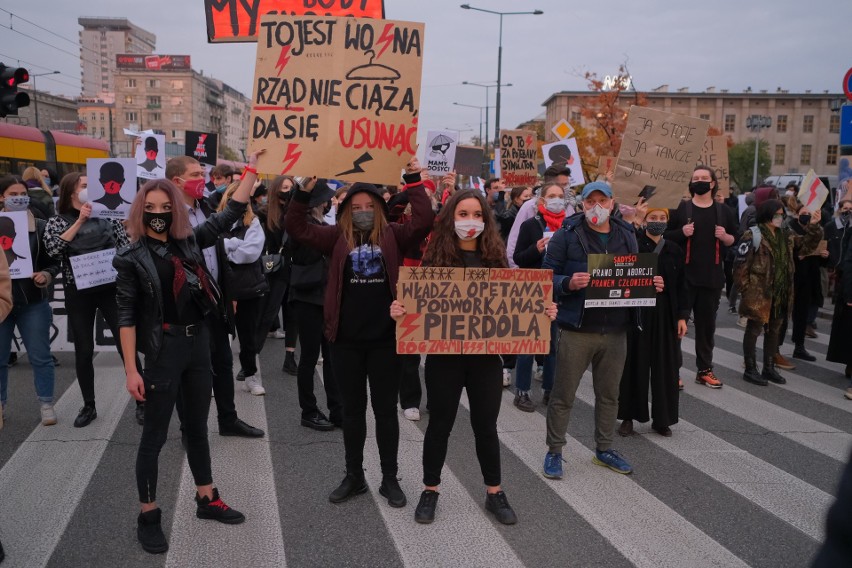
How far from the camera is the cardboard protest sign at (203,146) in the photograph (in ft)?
41.5

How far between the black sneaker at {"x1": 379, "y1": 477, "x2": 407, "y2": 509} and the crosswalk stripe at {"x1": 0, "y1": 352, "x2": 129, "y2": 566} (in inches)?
75.7

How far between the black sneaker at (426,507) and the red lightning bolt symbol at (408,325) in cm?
101

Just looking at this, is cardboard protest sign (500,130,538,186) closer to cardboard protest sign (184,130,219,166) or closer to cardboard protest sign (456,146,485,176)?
cardboard protest sign (456,146,485,176)

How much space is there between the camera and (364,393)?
451 centimetres

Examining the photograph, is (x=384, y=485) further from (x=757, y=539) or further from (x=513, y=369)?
(x=513, y=369)

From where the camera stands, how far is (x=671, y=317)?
6.02 metres

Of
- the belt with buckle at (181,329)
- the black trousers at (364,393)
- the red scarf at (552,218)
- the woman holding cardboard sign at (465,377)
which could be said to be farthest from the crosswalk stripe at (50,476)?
the red scarf at (552,218)

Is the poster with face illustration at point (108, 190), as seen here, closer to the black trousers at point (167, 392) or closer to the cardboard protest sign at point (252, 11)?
the black trousers at point (167, 392)

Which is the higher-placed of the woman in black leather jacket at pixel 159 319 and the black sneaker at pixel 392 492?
the woman in black leather jacket at pixel 159 319

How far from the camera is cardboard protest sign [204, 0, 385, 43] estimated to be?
8703 mm

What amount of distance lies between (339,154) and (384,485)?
220cm

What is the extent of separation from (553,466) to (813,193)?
621 cm

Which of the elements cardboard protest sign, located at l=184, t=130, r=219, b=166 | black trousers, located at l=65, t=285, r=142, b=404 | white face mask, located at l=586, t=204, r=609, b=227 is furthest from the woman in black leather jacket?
cardboard protest sign, located at l=184, t=130, r=219, b=166

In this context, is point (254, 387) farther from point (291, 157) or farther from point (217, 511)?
point (291, 157)
